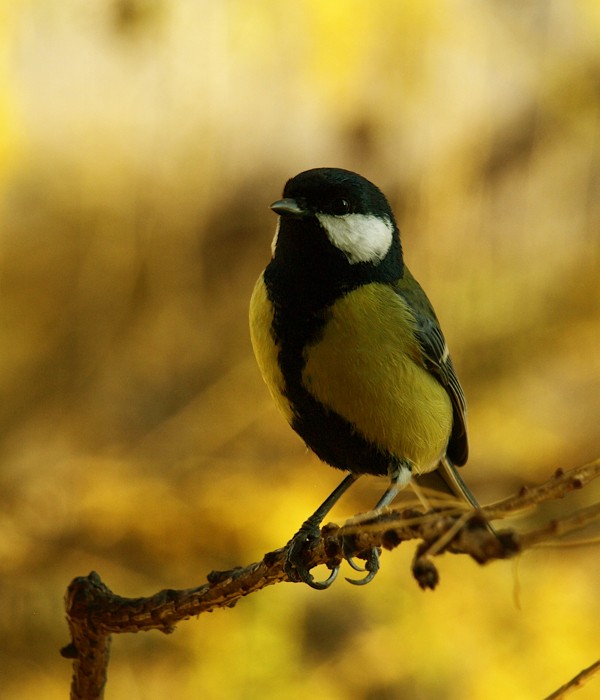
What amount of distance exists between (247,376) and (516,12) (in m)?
1.08

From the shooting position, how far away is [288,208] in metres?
1.01

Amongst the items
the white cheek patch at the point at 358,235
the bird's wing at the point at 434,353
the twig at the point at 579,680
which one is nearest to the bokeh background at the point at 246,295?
the bird's wing at the point at 434,353

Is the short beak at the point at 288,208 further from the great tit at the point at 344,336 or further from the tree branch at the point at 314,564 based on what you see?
the tree branch at the point at 314,564

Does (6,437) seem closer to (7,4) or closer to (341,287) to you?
(7,4)

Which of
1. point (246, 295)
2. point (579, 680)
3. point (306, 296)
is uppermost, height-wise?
point (246, 295)

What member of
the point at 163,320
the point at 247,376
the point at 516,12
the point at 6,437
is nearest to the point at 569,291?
the point at 516,12

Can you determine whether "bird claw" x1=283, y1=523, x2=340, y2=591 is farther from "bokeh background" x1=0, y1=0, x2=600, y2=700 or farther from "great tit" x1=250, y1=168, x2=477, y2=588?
"bokeh background" x1=0, y1=0, x2=600, y2=700

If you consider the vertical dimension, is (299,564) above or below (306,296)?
below

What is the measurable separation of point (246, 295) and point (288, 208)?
107cm

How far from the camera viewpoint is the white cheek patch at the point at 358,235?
3.42 feet

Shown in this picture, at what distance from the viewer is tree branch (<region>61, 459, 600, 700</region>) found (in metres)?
0.46

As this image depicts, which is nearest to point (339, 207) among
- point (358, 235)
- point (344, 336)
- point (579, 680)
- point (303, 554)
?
point (358, 235)

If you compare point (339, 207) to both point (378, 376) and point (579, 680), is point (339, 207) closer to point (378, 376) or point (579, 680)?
point (378, 376)

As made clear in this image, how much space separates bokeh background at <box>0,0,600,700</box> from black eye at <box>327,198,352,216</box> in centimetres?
100
